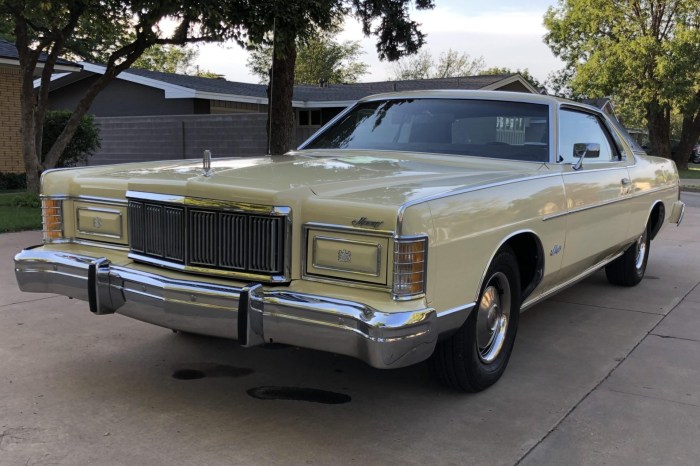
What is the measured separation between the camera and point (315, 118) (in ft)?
82.4

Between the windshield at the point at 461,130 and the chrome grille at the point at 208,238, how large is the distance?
71.0 inches

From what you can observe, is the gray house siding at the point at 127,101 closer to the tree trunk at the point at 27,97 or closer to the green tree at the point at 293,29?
the green tree at the point at 293,29

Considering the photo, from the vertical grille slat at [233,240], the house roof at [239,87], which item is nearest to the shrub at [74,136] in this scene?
the house roof at [239,87]

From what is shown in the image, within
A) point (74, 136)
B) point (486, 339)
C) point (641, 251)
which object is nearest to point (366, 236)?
point (486, 339)

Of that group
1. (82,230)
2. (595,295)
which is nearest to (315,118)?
(595,295)

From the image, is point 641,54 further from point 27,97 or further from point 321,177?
point 321,177

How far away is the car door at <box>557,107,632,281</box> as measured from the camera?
4414 mm

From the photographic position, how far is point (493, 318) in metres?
3.80

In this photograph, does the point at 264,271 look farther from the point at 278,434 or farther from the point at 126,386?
the point at 126,386

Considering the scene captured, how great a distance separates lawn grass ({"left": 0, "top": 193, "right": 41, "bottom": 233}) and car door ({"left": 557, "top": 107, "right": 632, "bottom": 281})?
286 inches

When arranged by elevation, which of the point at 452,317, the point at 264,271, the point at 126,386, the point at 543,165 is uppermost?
the point at 543,165

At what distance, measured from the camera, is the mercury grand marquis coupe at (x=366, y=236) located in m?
2.89

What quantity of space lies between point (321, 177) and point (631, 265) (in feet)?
13.4

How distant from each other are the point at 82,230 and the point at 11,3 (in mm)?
7725
